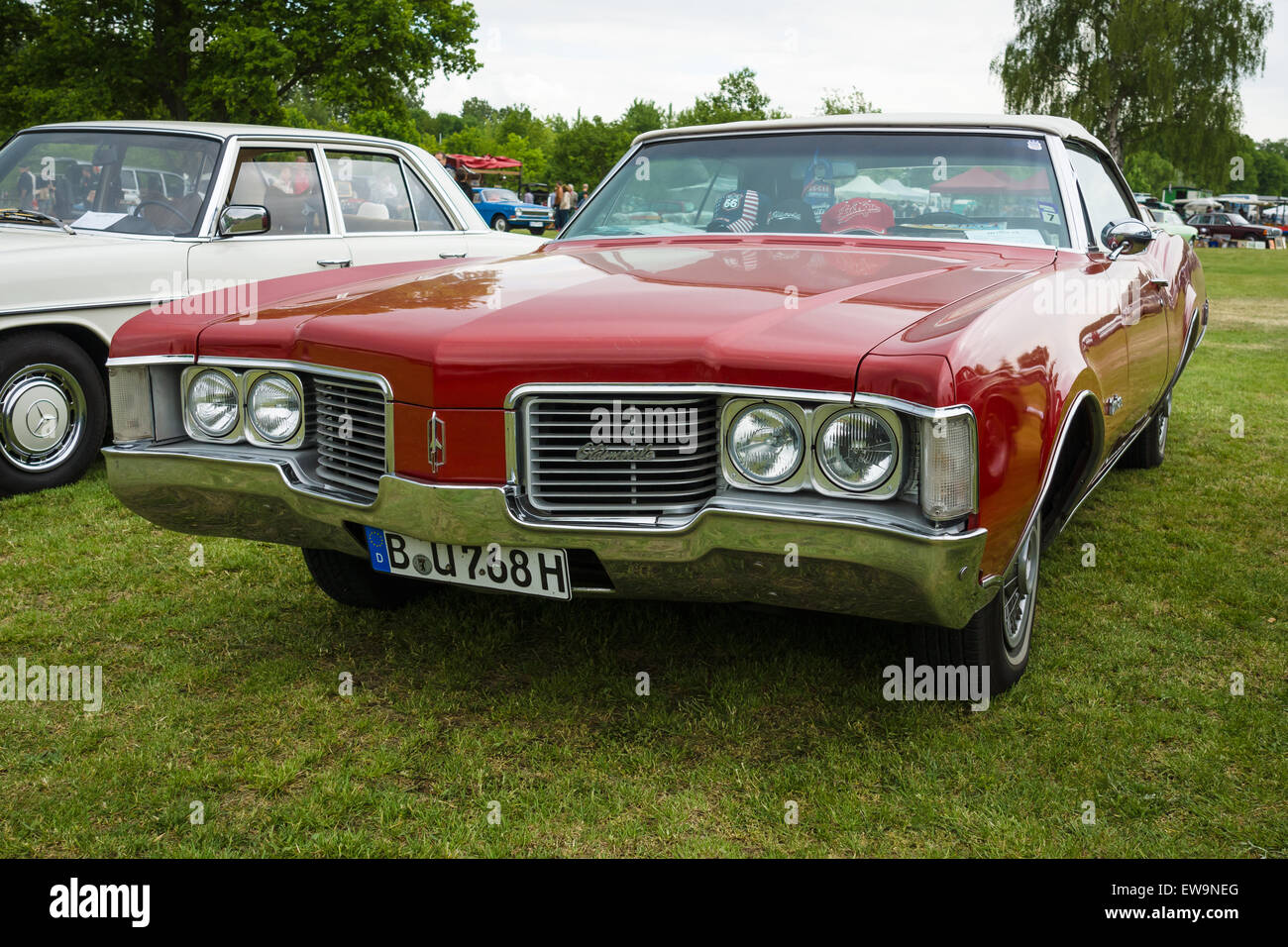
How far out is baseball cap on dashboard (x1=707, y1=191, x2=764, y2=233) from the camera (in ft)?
13.4

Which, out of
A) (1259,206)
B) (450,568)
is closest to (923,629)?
(450,568)

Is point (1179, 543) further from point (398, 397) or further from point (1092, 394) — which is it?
point (398, 397)

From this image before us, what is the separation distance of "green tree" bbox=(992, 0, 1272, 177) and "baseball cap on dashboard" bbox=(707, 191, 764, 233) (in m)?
39.0

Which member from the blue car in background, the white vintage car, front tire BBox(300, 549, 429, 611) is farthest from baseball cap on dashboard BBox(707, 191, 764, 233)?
the blue car in background

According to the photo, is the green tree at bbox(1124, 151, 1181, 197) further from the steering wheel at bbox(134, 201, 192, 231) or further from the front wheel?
the front wheel

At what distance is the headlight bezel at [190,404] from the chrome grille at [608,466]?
A: 0.93 metres

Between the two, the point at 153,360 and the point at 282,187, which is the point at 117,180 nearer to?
the point at 282,187

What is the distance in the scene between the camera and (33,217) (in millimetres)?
5637

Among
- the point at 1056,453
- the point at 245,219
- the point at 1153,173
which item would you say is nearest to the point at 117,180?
the point at 245,219

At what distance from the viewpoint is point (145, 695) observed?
3188 mm

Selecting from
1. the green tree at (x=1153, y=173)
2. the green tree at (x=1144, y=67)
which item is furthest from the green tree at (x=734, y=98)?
the green tree at (x=1153, y=173)

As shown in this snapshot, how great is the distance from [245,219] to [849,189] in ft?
9.58

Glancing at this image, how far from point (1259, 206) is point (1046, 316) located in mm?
69102

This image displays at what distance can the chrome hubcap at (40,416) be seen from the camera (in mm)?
5129
